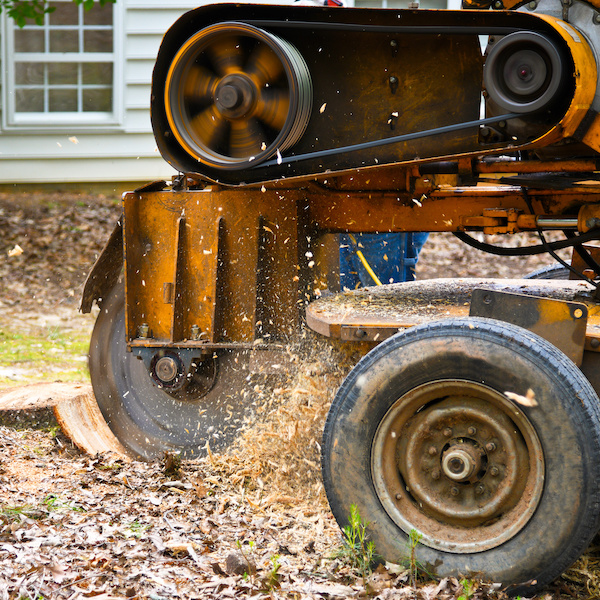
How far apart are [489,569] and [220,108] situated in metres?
2.24

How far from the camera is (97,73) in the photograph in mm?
10562

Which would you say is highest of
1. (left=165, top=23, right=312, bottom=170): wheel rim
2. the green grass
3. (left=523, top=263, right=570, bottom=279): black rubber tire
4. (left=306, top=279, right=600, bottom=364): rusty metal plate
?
(left=165, top=23, right=312, bottom=170): wheel rim

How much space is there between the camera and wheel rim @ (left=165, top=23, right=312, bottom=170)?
3387mm

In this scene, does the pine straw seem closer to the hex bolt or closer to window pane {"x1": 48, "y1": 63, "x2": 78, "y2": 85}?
the hex bolt

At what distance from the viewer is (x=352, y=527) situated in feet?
9.57

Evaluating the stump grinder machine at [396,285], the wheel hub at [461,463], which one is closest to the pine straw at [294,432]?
the stump grinder machine at [396,285]

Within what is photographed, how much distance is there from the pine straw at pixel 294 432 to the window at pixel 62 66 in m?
7.20

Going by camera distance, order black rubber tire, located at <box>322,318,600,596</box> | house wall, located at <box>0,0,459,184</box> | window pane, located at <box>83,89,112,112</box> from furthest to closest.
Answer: window pane, located at <box>83,89,112,112</box> < house wall, located at <box>0,0,459,184</box> < black rubber tire, located at <box>322,318,600,596</box>

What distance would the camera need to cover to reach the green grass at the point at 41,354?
6398 millimetres

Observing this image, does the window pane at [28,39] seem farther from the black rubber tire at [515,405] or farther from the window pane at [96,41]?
the black rubber tire at [515,405]

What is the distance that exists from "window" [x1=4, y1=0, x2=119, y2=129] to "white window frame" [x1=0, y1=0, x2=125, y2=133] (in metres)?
0.01

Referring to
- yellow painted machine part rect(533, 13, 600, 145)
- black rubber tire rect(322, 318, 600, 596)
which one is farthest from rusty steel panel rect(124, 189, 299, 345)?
yellow painted machine part rect(533, 13, 600, 145)

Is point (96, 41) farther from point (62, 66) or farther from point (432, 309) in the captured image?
point (432, 309)

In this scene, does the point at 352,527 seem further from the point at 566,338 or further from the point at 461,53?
the point at 461,53
